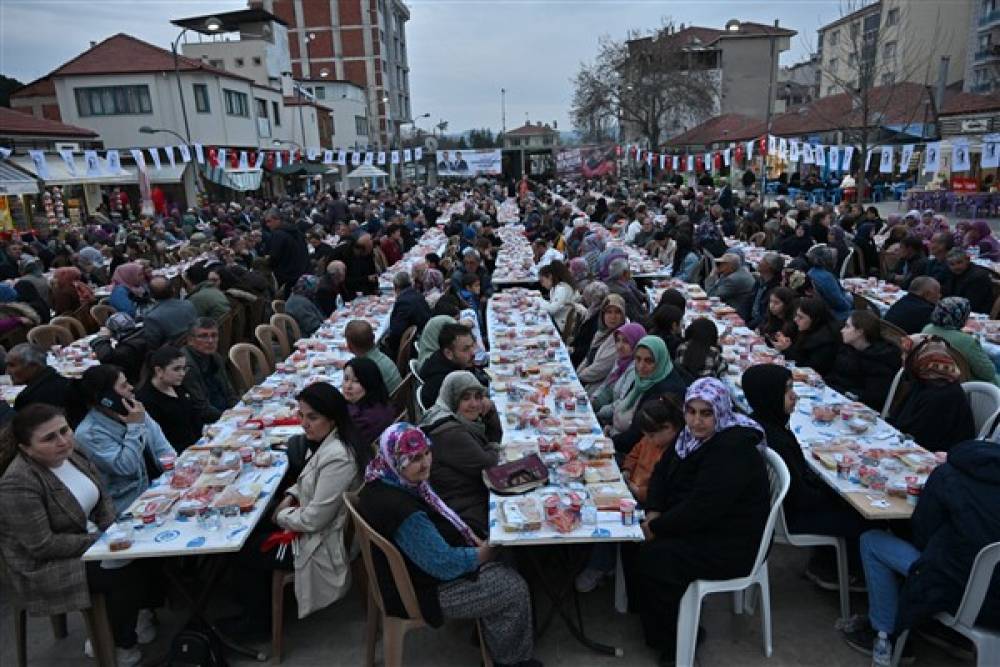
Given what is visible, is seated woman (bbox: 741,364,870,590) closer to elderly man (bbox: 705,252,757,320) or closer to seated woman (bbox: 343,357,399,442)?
seated woman (bbox: 343,357,399,442)

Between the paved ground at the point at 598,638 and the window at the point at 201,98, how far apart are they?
102 ft

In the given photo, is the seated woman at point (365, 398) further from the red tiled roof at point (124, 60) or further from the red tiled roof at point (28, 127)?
the red tiled roof at point (124, 60)

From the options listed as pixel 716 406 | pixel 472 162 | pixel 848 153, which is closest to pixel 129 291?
pixel 716 406

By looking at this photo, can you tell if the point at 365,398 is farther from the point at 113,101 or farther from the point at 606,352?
the point at 113,101

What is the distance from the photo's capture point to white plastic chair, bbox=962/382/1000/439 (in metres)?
4.24

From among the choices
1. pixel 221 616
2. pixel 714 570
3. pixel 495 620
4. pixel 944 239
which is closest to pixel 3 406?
pixel 221 616

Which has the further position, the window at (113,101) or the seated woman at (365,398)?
the window at (113,101)

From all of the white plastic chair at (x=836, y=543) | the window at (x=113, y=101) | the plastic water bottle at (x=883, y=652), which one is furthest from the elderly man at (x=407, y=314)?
the window at (x=113, y=101)

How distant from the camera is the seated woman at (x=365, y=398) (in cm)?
438

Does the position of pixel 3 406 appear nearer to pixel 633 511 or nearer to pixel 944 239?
pixel 633 511

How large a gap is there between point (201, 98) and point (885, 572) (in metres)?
33.9

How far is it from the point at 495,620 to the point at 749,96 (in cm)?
5052

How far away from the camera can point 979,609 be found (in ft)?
9.64

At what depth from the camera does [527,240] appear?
1616 cm
